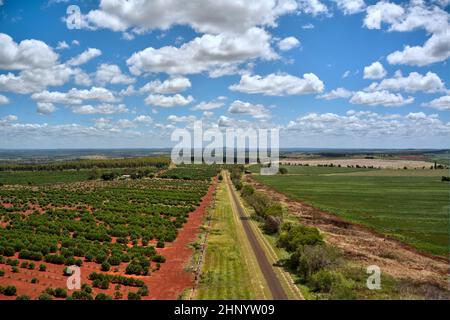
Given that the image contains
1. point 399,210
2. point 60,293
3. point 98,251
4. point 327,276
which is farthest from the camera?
point 399,210

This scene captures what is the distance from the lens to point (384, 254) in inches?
1635

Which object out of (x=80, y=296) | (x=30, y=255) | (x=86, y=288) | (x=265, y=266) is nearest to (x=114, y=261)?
(x=86, y=288)

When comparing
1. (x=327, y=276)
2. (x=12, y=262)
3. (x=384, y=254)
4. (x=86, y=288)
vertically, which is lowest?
(x=384, y=254)

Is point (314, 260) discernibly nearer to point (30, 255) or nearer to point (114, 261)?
point (114, 261)

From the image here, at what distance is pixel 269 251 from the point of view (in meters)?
42.4

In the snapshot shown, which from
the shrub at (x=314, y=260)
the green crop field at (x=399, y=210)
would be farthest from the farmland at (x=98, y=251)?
the green crop field at (x=399, y=210)

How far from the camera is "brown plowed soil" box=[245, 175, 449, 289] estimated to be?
3441 centimetres

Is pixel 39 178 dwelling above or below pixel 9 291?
below

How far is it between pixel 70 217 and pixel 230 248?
32.7 metres

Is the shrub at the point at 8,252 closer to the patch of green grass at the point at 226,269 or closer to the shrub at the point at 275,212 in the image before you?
the patch of green grass at the point at 226,269

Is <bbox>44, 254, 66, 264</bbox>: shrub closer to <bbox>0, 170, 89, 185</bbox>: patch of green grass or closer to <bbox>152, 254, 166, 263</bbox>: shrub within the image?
<bbox>152, 254, 166, 263</bbox>: shrub

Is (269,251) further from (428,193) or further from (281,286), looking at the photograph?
(428,193)

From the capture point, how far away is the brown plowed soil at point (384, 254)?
34.4 meters
